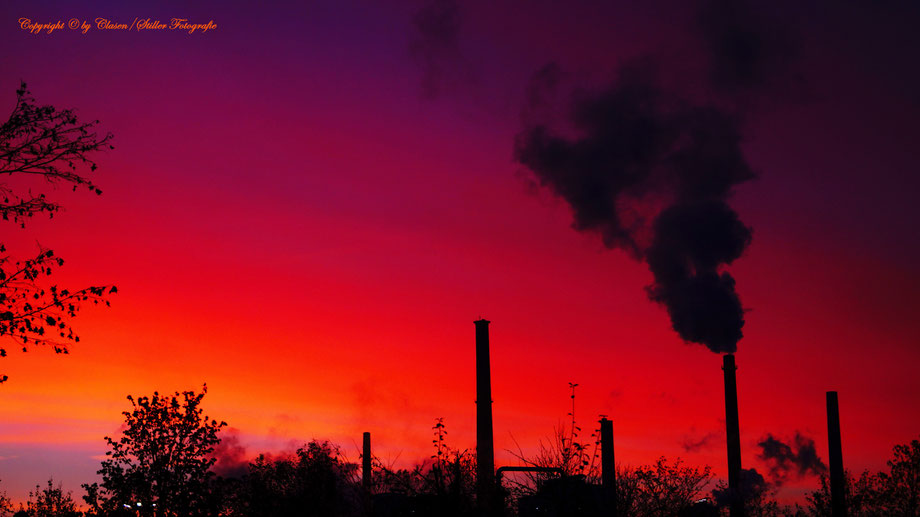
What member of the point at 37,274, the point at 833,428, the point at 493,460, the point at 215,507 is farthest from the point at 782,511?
the point at 37,274

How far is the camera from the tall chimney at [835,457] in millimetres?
45000

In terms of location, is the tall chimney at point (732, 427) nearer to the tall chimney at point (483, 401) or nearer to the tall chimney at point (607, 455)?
the tall chimney at point (607, 455)

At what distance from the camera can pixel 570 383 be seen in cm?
2161

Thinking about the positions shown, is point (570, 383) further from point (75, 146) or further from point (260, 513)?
point (75, 146)

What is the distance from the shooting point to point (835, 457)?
149ft

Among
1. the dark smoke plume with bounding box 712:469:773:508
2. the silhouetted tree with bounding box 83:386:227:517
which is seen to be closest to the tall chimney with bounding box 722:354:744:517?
the dark smoke plume with bounding box 712:469:773:508

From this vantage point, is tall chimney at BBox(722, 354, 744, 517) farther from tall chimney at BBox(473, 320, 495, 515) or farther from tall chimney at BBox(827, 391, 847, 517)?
tall chimney at BBox(473, 320, 495, 515)

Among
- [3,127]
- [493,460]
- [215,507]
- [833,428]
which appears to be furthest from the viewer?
[833,428]

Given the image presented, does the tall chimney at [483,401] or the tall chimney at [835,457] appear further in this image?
the tall chimney at [835,457]

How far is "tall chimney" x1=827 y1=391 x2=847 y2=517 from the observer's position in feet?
148

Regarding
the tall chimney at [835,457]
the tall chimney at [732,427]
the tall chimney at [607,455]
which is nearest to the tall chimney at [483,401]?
the tall chimney at [607,455]

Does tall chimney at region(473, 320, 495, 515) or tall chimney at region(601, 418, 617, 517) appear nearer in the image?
tall chimney at region(473, 320, 495, 515)

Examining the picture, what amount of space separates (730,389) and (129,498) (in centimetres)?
2679

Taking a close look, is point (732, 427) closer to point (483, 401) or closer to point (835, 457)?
point (835, 457)
